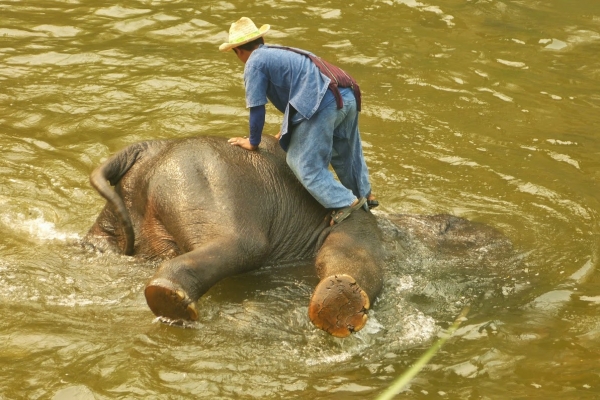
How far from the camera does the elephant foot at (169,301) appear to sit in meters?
5.21

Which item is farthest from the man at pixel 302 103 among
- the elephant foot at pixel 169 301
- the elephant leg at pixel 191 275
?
the elephant foot at pixel 169 301

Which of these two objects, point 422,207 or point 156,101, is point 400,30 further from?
point 422,207

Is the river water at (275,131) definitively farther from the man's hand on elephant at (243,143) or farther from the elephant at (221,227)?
the man's hand on elephant at (243,143)

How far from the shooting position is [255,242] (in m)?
5.81

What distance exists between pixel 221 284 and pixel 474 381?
1902 millimetres

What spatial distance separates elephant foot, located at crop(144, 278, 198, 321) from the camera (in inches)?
205

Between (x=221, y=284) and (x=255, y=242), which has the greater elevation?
(x=255, y=242)

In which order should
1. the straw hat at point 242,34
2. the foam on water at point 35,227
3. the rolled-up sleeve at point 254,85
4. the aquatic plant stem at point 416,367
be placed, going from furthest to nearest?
1. the foam on water at point 35,227
2. the straw hat at point 242,34
3. the rolled-up sleeve at point 254,85
4. the aquatic plant stem at point 416,367

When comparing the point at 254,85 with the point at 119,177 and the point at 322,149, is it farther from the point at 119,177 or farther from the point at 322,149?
the point at 119,177

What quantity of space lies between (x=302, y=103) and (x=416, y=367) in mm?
1908

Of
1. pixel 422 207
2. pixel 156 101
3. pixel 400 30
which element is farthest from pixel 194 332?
pixel 400 30

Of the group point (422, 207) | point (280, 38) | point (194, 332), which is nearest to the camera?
point (194, 332)

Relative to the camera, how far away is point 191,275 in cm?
536

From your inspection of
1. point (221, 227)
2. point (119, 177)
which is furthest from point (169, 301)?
point (119, 177)
